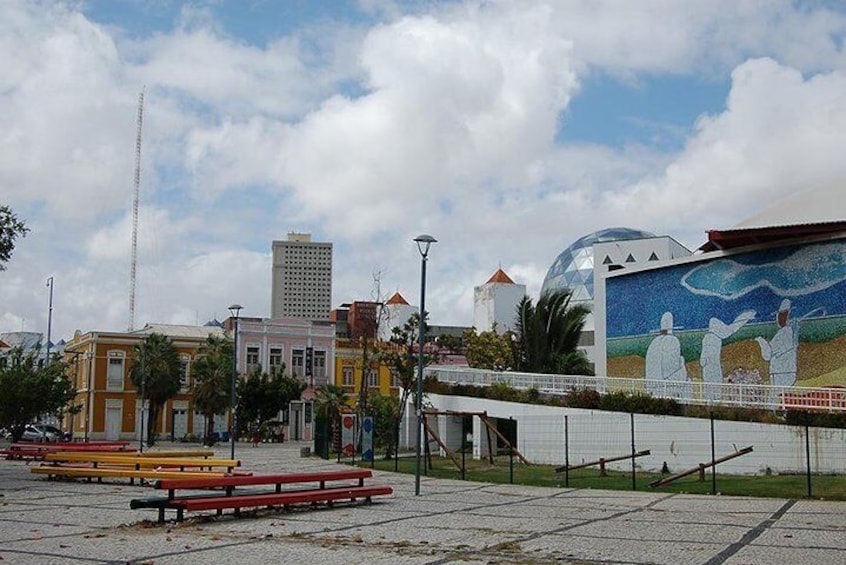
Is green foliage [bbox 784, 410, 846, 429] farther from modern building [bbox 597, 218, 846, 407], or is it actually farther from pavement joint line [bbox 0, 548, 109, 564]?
pavement joint line [bbox 0, 548, 109, 564]

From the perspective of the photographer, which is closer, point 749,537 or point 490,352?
point 749,537

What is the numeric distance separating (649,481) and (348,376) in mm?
58362

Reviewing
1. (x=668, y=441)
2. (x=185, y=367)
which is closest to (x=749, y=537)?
(x=668, y=441)

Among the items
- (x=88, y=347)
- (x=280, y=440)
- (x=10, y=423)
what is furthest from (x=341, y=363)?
(x=10, y=423)

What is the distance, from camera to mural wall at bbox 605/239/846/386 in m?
36.3

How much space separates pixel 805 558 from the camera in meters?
12.3

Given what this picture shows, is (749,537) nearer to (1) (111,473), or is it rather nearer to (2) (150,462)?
(1) (111,473)

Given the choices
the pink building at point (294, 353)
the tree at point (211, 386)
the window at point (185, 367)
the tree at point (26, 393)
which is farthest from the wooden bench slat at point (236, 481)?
the window at point (185, 367)

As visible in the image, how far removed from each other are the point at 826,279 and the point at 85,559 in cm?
3112

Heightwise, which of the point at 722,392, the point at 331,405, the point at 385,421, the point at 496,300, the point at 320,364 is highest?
the point at 496,300

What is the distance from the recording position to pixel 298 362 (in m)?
80.9

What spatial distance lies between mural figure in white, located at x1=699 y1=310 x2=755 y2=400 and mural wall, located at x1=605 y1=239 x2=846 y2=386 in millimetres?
40

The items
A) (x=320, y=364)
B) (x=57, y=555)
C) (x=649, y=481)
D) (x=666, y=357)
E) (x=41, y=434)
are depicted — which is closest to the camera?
(x=57, y=555)

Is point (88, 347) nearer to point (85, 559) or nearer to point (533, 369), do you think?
point (533, 369)
